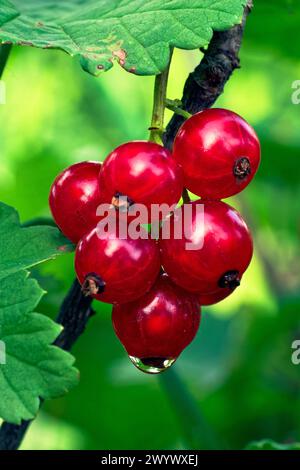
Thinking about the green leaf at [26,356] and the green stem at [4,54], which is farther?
the green stem at [4,54]

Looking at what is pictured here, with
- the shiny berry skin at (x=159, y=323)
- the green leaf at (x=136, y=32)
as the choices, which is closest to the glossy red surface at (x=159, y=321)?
the shiny berry skin at (x=159, y=323)

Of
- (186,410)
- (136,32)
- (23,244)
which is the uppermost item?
(136,32)

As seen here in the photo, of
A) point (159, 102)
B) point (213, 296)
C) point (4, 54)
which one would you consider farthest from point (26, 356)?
point (4, 54)

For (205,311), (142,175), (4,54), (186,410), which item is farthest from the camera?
(205,311)

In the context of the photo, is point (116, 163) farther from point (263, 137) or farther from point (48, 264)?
point (263, 137)

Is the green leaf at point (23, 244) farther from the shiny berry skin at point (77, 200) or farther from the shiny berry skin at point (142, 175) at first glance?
the shiny berry skin at point (142, 175)

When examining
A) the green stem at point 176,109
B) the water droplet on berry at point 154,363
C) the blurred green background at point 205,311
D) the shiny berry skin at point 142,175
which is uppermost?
the green stem at point 176,109

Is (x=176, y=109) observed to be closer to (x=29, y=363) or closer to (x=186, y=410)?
(x=29, y=363)
